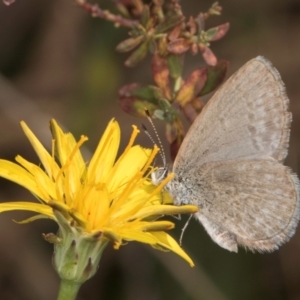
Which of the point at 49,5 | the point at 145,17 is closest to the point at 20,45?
the point at 49,5

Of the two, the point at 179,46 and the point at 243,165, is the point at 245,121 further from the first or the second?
the point at 179,46

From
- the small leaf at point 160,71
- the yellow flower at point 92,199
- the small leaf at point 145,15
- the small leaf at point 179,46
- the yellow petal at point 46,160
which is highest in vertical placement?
the small leaf at point 145,15

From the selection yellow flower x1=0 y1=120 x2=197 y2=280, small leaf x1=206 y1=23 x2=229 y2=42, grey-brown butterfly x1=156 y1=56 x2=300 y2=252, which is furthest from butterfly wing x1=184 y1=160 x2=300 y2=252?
small leaf x1=206 y1=23 x2=229 y2=42

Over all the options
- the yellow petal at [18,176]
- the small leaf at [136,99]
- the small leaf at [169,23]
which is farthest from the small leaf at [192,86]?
the yellow petal at [18,176]

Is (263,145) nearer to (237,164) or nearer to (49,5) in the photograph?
(237,164)

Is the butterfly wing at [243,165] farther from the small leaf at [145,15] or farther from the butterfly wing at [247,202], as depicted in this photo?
the small leaf at [145,15]

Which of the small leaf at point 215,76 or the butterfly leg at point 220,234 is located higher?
the small leaf at point 215,76
